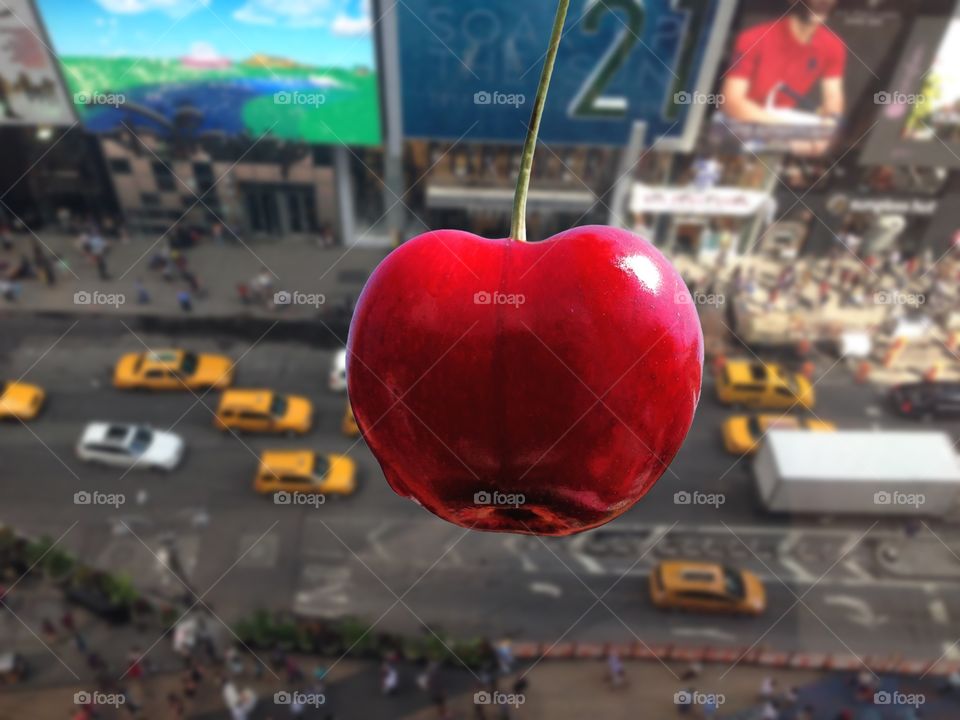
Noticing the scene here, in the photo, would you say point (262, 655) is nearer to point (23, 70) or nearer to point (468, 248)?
point (468, 248)

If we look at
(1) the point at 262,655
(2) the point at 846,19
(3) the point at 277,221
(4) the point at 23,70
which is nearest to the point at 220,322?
(3) the point at 277,221

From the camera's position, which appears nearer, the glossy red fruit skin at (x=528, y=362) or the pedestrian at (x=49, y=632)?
the glossy red fruit skin at (x=528, y=362)

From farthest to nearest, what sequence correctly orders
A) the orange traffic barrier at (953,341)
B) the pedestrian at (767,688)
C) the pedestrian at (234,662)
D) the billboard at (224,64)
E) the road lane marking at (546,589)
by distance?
the orange traffic barrier at (953,341)
the billboard at (224,64)
the road lane marking at (546,589)
the pedestrian at (234,662)
the pedestrian at (767,688)

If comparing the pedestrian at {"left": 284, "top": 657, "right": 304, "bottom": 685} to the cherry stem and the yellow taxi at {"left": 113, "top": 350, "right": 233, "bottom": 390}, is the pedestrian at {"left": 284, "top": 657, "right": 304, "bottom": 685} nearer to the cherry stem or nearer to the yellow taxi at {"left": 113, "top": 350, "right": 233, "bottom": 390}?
the yellow taxi at {"left": 113, "top": 350, "right": 233, "bottom": 390}

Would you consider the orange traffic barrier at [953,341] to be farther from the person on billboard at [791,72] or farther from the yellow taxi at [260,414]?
the yellow taxi at [260,414]

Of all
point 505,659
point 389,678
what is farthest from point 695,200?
point 389,678

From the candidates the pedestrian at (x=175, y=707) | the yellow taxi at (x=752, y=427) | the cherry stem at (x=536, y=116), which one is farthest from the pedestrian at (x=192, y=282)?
the cherry stem at (x=536, y=116)
